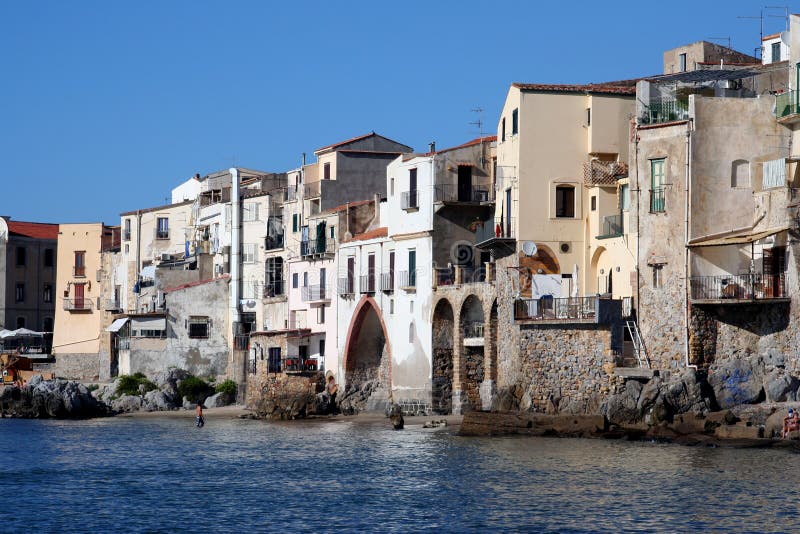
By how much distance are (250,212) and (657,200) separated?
3874cm

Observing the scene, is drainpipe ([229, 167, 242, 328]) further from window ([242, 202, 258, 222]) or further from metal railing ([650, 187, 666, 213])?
metal railing ([650, 187, 666, 213])

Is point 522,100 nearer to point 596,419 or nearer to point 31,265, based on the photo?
point 596,419

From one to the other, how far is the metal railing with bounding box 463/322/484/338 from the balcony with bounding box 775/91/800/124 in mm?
16980

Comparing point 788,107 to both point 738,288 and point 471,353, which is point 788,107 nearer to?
point 738,288

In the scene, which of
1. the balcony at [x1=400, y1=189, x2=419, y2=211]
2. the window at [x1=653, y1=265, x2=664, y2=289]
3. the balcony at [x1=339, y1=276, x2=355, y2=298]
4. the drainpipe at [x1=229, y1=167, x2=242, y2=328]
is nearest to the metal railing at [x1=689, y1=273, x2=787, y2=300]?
the window at [x1=653, y1=265, x2=664, y2=289]

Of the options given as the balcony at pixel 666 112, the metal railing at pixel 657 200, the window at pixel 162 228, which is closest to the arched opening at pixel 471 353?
the metal railing at pixel 657 200

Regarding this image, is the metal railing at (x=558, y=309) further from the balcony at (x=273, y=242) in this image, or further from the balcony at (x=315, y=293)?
the balcony at (x=273, y=242)

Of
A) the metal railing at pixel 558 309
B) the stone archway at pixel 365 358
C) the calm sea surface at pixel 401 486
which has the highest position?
→ the metal railing at pixel 558 309

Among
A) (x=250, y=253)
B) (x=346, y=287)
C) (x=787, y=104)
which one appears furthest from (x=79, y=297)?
(x=787, y=104)

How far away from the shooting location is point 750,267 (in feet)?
163

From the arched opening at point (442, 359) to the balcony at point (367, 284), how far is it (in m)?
5.92

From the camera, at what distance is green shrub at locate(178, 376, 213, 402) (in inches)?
3157

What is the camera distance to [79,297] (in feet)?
337

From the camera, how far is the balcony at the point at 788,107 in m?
48.7
